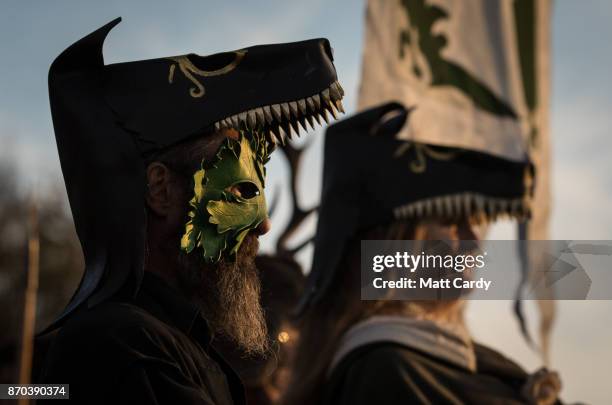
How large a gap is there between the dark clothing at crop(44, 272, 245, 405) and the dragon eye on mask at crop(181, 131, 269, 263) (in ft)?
0.83

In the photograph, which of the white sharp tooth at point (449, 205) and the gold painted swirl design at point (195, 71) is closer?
the gold painted swirl design at point (195, 71)

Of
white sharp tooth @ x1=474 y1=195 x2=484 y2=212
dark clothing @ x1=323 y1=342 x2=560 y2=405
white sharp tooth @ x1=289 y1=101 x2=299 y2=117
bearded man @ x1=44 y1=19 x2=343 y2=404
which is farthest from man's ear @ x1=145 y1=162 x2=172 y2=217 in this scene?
white sharp tooth @ x1=474 y1=195 x2=484 y2=212

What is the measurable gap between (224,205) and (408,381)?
8.69 ft

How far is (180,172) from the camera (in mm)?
2486

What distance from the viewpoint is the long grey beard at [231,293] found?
2.51 meters

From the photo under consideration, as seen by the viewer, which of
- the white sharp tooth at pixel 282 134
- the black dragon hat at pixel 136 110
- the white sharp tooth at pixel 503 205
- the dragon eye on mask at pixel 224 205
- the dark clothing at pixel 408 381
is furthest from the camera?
the white sharp tooth at pixel 503 205

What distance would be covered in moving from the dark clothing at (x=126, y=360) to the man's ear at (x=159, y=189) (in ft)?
0.91

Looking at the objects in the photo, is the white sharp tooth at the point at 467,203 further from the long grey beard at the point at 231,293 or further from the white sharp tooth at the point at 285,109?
the white sharp tooth at the point at 285,109

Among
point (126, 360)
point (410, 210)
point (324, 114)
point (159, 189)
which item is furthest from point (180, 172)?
point (410, 210)

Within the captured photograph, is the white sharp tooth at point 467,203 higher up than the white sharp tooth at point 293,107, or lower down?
lower down

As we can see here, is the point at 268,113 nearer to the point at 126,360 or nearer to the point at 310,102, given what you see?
the point at 310,102

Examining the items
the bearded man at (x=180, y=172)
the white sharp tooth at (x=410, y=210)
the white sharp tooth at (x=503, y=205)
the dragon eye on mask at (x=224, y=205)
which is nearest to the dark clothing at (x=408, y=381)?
the white sharp tooth at (x=410, y=210)

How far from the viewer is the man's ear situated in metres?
2.45

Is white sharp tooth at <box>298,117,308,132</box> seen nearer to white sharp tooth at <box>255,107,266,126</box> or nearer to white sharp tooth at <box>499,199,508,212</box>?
white sharp tooth at <box>255,107,266,126</box>
